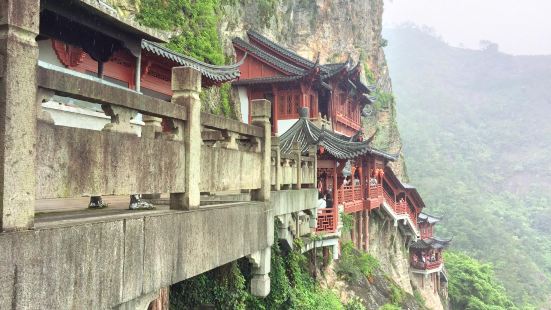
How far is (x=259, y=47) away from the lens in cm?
2461

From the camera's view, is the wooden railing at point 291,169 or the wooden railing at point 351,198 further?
the wooden railing at point 351,198

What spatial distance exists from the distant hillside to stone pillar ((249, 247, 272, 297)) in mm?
50079

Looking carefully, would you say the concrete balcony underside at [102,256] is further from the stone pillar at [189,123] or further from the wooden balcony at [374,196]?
the wooden balcony at [374,196]

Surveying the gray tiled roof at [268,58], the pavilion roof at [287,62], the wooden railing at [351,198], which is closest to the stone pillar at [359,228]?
the wooden railing at [351,198]

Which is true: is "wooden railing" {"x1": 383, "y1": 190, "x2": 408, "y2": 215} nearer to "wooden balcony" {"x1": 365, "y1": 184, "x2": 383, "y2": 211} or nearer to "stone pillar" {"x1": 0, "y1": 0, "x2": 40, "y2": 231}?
"wooden balcony" {"x1": 365, "y1": 184, "x2": 383, "y2": 211}

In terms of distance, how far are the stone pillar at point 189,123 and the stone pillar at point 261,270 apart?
2.03 metres

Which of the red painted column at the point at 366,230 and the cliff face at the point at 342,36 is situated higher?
the cliff face at the point at 342,36

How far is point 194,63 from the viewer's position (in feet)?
43.2

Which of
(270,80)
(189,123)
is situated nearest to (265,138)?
(189,123)

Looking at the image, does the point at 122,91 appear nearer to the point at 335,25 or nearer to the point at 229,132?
the point at 229,132

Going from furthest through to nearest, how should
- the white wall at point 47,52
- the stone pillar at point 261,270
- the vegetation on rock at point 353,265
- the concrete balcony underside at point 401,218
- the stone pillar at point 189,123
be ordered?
the concrete balcony underside at point 401,218 < the vegetation on rock at point 353,265 < the white wall at point 47,52 < the stone pillar at point 261,270 < the stone pillar at point 189,123

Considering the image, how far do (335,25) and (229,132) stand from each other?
116 feet

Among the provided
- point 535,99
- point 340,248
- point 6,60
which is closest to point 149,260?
point 6,60

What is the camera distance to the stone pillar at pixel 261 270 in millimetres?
5980
